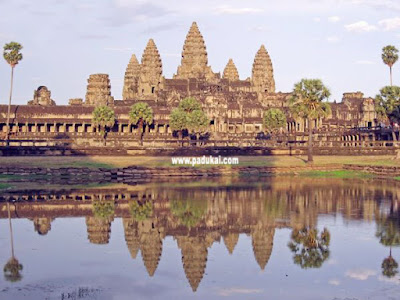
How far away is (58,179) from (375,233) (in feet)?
118

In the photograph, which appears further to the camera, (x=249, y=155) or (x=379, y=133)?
(x=379, y=133)

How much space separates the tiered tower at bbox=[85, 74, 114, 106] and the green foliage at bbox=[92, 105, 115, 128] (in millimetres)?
21729

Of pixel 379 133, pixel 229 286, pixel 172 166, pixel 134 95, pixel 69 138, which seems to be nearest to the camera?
pixel 229 286

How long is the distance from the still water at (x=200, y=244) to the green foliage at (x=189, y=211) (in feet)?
0.20

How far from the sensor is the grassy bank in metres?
75.1

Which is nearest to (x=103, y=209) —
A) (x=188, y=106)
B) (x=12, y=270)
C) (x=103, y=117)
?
(x=12, y=270)

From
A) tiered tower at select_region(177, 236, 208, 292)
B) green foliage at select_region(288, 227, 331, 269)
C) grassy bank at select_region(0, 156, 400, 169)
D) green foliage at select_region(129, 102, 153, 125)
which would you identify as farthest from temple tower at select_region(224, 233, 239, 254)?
green foliage at select_region(129, 102, 153, 125)

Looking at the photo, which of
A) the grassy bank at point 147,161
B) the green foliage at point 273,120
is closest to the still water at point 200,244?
the grassy bank at point 147,161

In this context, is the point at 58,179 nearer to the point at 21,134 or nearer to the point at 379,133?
the point at 379,133

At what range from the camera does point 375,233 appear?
35625mm

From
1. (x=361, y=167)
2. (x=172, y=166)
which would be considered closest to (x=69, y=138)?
(x=172, y=166)

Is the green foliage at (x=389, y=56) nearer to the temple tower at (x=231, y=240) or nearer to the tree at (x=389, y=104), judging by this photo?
the tree at (x=389, y=104)

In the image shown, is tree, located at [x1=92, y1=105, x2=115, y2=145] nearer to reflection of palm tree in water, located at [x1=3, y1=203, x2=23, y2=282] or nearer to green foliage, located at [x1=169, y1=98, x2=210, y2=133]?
green foliage, located at [x1=169, y1=98, x2=210, y2=133]

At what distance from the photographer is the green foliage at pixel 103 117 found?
137 m
